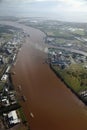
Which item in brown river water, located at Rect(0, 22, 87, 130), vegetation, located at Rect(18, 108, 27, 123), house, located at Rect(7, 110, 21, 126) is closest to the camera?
house, located at Rect(7, 110, 21, 126)

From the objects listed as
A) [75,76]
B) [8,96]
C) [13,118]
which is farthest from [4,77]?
[75,76]

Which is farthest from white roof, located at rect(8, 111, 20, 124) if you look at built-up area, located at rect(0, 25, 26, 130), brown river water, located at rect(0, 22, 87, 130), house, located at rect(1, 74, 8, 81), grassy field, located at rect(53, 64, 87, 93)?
grassy field, located at rect(53, 64, 87, 93)

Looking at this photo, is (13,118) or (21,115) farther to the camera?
(21,115)

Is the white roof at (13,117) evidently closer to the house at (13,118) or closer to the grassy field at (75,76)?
the house at (13,118)

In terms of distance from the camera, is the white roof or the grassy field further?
the grassy field

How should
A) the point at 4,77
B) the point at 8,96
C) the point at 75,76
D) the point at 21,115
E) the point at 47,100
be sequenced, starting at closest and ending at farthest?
the point at 21,115 → the point at 47,100 → the point at 8,96 → the point at 4,77 → the point at 75,76

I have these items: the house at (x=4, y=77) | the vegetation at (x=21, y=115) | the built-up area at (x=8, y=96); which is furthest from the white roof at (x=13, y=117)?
the house at (x=4, y=77)

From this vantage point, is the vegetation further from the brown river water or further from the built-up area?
the brown river water

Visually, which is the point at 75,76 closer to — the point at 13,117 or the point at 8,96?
the point at 8,96
